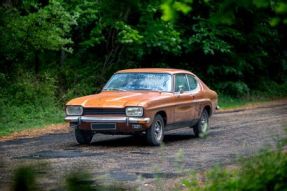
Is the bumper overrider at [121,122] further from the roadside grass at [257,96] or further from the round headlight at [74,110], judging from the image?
the roadside grass at [257,96]

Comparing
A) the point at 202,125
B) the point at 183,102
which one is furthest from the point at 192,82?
the point at 183,102

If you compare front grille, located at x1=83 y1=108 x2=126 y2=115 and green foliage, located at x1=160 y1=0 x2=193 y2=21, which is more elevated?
green foliage, located at x1=160 y1=0 x2=193 y2=21

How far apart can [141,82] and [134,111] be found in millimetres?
1662

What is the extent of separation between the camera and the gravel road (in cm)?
1029

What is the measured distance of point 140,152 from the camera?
1305 cm

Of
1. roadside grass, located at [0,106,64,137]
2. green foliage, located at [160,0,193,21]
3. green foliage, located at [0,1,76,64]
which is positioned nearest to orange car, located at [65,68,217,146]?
roadside grass, located at [0,106,64,137]

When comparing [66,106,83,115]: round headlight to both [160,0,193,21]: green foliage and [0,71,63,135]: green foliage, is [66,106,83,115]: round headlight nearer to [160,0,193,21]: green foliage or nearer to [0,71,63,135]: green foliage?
[0,71,63,135]: green foliage

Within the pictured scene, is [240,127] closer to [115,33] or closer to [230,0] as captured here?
[115,33]

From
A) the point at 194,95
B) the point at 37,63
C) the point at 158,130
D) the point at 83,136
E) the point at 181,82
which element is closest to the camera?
the point at 158,130

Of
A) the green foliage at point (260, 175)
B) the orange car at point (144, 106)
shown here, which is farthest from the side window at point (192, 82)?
the green foliage at point (260, 175)

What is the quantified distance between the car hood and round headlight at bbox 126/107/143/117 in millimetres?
90

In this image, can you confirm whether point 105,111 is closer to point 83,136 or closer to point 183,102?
point 83,136

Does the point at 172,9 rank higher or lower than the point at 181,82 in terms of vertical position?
higher

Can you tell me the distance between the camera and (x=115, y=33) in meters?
29.0
